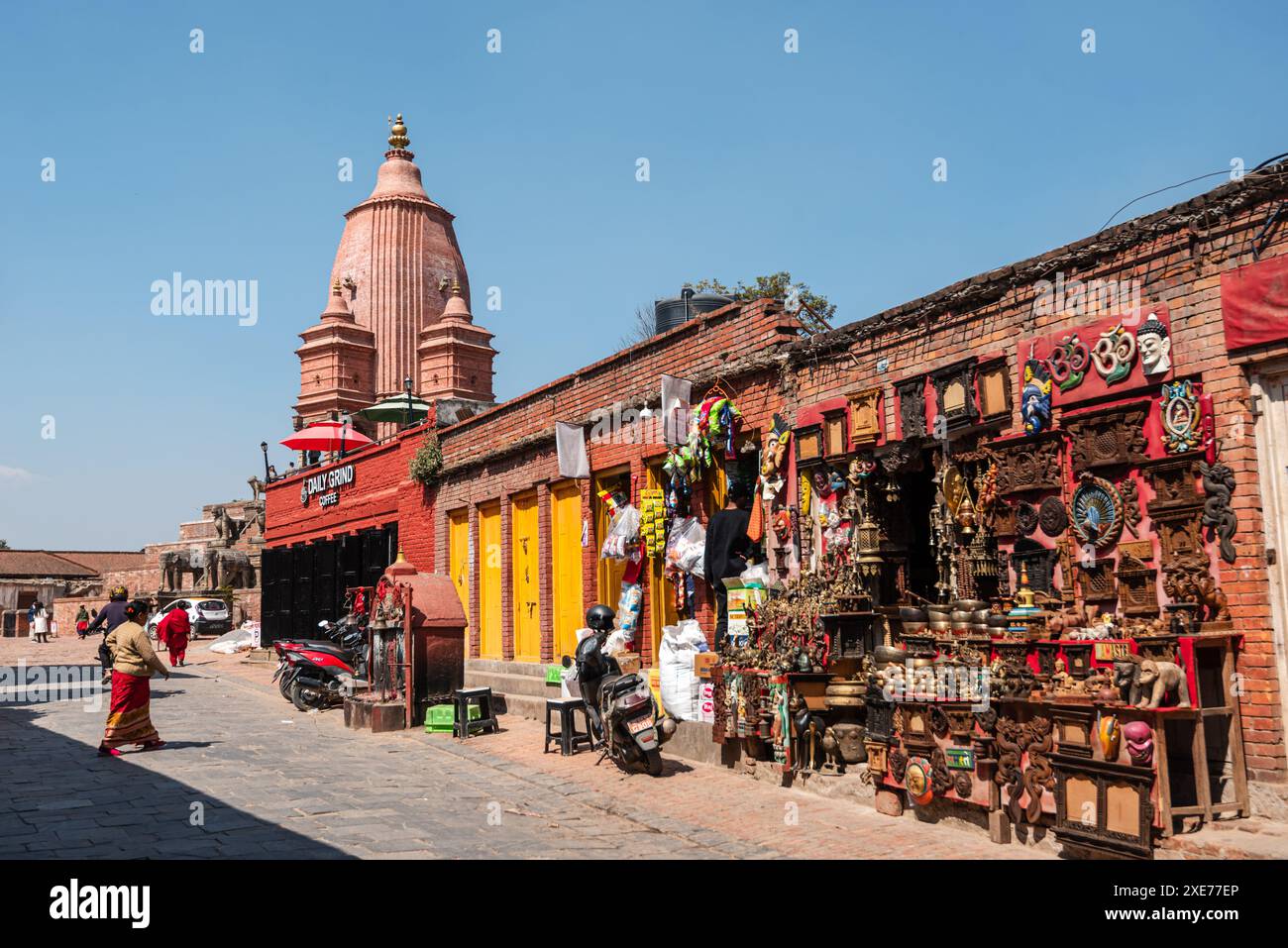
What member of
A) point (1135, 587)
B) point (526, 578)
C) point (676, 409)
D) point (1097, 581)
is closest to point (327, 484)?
point (526, 578)

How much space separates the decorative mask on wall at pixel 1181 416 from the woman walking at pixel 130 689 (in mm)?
9605

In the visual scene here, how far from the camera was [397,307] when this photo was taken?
39125mm

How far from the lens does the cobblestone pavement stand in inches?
286

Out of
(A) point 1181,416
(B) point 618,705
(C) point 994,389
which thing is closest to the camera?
(A) point 1181,416

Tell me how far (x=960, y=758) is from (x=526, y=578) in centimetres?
964

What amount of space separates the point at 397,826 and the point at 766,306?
20.8ft

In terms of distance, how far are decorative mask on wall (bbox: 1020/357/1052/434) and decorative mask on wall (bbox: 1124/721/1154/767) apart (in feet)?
7.79

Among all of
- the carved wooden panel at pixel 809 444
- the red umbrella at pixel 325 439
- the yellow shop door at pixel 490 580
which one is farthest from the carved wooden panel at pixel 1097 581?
the red umbrella at pixel 325 439

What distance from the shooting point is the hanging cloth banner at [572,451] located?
46.8 feet

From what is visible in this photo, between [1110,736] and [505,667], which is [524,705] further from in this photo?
[1110,736]

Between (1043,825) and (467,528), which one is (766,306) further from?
(467,528)

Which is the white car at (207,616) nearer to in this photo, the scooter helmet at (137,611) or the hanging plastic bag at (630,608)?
the scooter helmet at (137,611)

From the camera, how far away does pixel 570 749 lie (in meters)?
11.6
